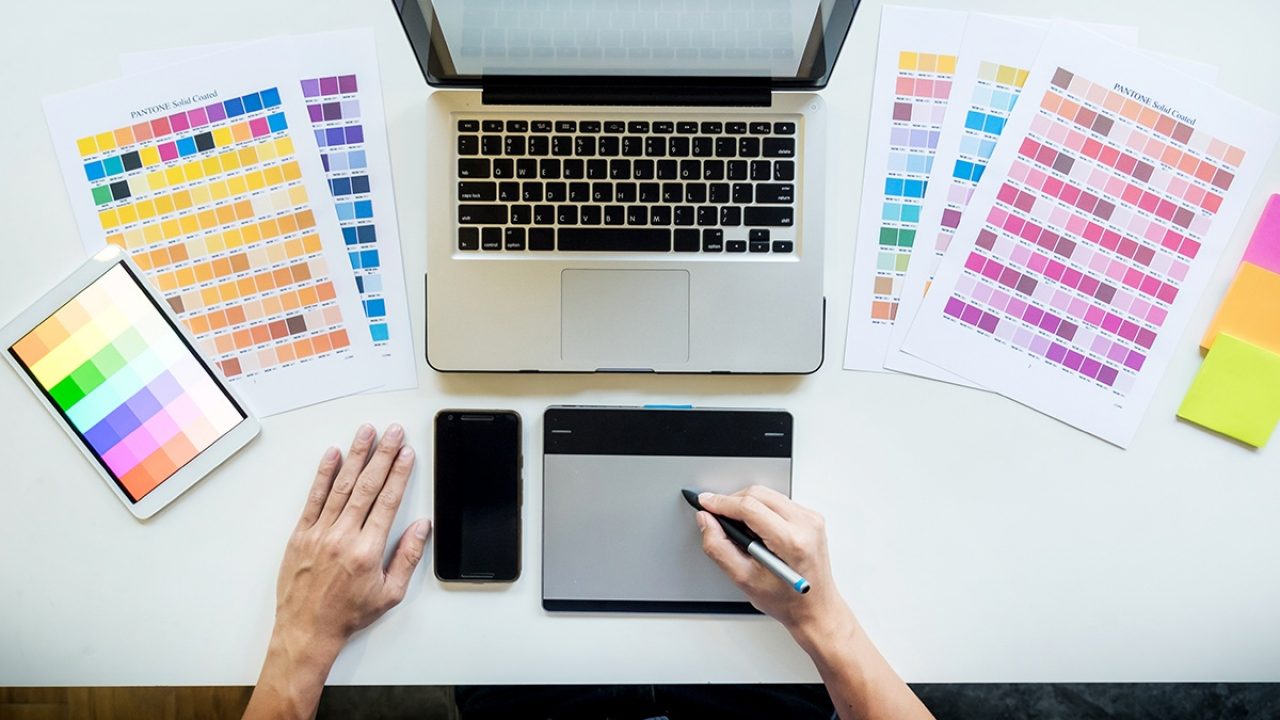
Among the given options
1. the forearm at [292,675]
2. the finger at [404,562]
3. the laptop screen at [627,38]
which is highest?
the laptop screen at [627,38]

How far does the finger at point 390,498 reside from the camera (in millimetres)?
770

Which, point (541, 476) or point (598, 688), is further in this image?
point (598, 688)

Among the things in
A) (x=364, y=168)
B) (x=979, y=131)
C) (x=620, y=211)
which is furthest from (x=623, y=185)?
(x=979, y=131)

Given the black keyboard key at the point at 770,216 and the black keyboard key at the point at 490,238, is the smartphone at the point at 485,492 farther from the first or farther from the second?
the black keyboard key at the point at 770,216

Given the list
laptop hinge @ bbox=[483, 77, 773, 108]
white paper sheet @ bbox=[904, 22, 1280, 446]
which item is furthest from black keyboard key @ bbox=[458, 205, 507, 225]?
white paper sheet @ bbox=[904, 22, 1280, 446]

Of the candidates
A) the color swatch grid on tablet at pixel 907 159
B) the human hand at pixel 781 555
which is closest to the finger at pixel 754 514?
the human hand at pixel 781 555

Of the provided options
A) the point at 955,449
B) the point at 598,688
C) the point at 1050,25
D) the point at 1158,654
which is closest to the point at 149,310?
the point at 598,688

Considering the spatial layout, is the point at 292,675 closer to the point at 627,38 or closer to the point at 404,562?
the point at 404,562

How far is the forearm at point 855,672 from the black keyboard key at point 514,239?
0.46 metres

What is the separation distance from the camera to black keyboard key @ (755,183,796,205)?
743mm

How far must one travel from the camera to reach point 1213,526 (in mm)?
792

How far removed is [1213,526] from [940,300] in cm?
37

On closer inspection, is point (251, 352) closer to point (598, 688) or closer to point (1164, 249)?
point (598, 688)

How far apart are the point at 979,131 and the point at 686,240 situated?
1.07ft
